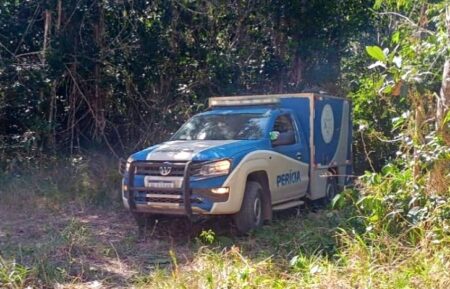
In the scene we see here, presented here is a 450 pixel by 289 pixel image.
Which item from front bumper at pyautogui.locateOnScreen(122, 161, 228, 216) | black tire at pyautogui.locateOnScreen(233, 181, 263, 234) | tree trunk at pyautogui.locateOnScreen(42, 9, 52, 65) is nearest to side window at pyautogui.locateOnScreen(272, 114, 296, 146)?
black tire at pyautogui.locateOnScreen(233, 181, 263, 234)

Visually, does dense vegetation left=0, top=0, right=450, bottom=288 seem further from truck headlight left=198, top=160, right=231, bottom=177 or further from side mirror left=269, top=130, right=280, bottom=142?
side mirror left=269, top=130, right=280, bottom=142

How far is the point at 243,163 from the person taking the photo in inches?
336

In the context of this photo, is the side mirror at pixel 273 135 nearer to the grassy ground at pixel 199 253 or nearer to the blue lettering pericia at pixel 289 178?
the blue lettering pericia at pixel 289 178

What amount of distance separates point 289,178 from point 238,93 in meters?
5.21

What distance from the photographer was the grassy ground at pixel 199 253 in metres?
6.04

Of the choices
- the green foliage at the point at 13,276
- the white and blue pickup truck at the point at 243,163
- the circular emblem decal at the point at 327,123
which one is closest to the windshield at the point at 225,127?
the white and blue pickup truck at the point at 243,163

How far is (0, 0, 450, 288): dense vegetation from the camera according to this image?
6496 millimetres

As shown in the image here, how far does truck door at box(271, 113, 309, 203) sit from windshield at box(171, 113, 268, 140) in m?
0.28

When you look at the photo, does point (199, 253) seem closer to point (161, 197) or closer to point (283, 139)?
point (161, 197)

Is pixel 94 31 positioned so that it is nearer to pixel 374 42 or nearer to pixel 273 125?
pixel 273 125

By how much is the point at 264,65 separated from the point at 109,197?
5.50 m

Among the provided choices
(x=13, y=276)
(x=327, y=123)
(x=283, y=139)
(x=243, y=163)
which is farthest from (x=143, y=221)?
(x=327, y=123)

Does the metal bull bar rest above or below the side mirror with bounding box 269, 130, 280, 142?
below

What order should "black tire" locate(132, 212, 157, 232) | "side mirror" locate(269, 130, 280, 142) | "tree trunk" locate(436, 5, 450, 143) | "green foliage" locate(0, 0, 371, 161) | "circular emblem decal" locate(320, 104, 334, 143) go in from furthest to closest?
"green foliage" locate(0, 0, 371, 161)
"circular emblem decal" locate(320, 104, 334, 143)
"side mirror" locate(269, 130, 280, 142)
"black tire" locate(132, 212, 157, 232)
"tree trunk" locate(436, 5, 450, 143)
